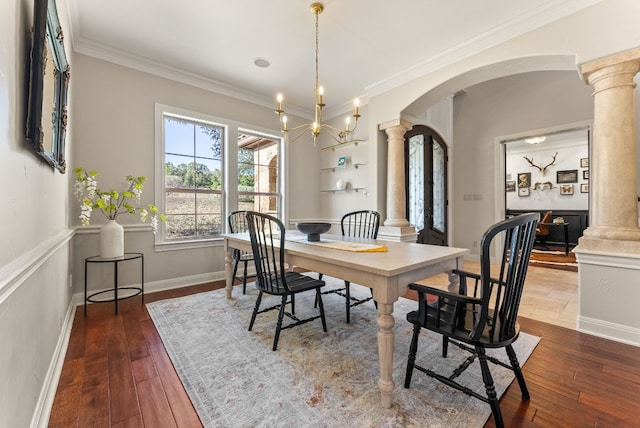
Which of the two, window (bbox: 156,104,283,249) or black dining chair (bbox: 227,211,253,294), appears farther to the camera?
window (bbox: 156,104,283,249)

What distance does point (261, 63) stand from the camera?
338 centimetres

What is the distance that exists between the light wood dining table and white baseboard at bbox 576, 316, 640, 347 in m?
1.37

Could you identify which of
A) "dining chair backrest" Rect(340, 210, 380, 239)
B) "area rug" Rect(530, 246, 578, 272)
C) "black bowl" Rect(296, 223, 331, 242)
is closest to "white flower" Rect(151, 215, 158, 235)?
"black bowl" Rect(296, 223, 331, 242)

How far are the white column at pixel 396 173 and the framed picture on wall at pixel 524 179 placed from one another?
671 cm

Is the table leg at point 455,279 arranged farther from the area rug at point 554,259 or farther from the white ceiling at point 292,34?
the area rug at point 554,259

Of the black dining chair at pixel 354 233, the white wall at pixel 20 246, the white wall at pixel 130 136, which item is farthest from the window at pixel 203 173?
the white wall at pixel 20 246

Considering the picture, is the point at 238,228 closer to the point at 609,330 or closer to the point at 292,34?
the point at 292,34

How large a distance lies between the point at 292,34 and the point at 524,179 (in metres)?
8.61

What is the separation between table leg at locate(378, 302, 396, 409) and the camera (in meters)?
1.44

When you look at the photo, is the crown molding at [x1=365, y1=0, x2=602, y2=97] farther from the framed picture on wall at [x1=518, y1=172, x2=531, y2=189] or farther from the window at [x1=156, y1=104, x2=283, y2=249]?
the framed picture on wall at [x1=518, y1=172, x2=531, y2=189]

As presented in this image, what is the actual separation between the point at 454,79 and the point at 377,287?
2838 mm

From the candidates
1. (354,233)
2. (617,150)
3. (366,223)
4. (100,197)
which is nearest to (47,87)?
(100,197)

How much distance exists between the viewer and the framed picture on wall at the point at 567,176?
7613 millimetres

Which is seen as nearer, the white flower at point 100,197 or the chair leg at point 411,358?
the chair leg at point 411,358
